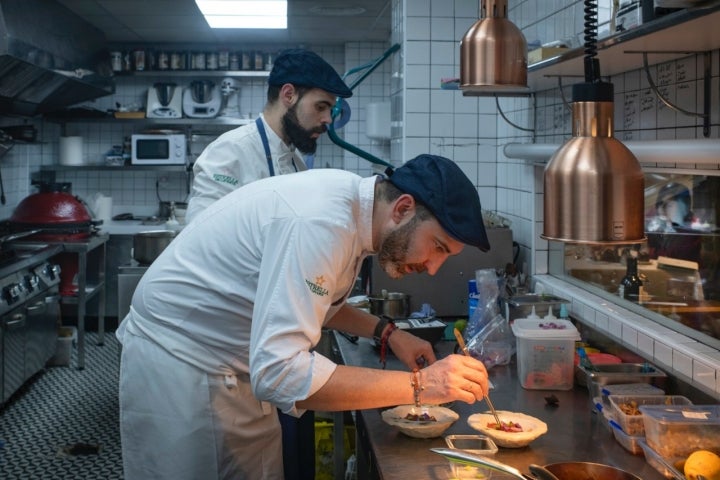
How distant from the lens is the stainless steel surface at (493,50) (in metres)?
2.14

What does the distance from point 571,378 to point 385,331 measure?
61 centimetres

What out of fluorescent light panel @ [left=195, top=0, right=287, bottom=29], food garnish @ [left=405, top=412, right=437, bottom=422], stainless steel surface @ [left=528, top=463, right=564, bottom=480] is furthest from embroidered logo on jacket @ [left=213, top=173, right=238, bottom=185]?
fluorescent light panel @ [left=195, top=0, right=287, bottom=29]

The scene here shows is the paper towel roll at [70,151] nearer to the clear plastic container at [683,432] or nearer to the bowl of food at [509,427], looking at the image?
the bowl of food at [509,427]

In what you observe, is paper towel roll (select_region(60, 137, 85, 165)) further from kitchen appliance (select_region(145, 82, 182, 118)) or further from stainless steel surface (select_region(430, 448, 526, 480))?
stainless steel surface (select_region(430, 448, 526, 480))

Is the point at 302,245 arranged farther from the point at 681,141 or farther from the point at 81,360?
the point at 81,360

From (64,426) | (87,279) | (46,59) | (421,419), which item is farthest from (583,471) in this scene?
(87,279)

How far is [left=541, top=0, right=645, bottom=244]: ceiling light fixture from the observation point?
1.23 meters

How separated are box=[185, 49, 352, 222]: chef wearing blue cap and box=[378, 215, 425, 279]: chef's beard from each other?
126cm

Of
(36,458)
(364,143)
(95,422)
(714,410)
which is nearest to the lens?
(714,410)

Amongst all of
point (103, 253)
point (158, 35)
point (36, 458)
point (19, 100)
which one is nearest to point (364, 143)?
point (158, 35)

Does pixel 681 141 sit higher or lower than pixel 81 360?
higher

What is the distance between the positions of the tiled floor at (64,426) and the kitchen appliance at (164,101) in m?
2.58

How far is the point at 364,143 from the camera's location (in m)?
7.91

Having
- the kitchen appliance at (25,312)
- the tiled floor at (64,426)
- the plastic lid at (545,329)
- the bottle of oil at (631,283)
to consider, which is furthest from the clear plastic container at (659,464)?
the kitchen appliance at (25,312)
